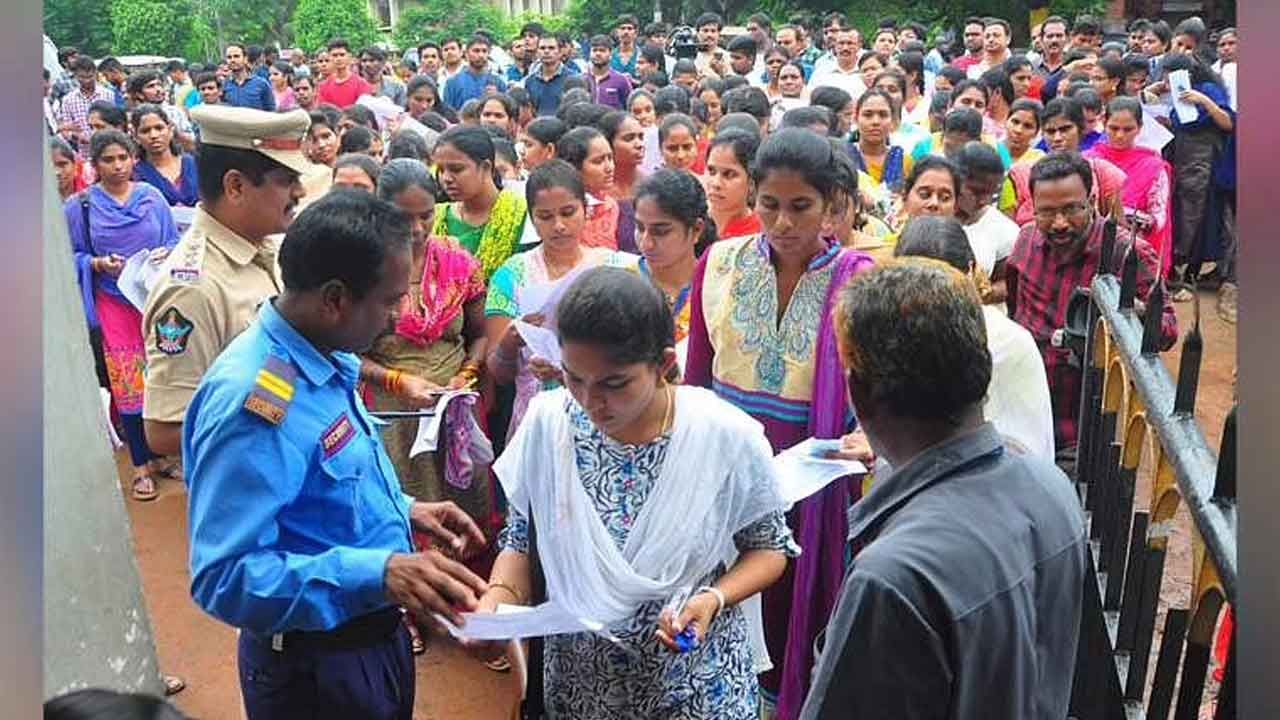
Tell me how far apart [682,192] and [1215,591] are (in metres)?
2.36

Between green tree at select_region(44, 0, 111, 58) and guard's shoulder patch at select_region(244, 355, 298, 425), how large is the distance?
97.6ft

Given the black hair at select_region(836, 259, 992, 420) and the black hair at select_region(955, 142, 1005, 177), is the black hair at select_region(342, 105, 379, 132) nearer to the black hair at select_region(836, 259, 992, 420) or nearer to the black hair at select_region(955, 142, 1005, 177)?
the black hair at select_region(955, 142, 1005, 177)

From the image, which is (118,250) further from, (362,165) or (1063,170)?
(1063,170)

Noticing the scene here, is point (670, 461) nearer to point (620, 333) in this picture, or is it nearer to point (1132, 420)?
point (620, 333)

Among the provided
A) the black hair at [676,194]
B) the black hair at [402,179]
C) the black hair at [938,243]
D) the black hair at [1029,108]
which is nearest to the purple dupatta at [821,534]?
the black hair at [938,243]

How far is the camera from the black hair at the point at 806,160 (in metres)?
3.03

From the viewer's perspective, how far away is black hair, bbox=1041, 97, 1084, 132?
6.75m

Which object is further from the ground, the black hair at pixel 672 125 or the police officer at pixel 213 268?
the black hair at pixel 672 125

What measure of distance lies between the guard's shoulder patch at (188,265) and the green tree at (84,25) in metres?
28.7

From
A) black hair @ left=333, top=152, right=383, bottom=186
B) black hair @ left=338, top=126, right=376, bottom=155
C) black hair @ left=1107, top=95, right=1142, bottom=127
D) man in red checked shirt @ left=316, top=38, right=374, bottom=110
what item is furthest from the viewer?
man in red checked shirt @ left=316, top=38, right=374, bottom=110

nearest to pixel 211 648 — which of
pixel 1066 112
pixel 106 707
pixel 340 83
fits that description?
pixel 106 707

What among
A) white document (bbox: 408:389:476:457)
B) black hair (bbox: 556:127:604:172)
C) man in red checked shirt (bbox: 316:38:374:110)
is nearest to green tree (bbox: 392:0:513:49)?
man in red checked shirt (bbox: 316:38:374:110)

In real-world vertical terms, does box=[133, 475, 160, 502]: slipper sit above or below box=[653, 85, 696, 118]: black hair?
below

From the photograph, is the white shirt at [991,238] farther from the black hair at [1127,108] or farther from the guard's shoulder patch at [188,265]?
the guard's shoulder patch at [188,265]
